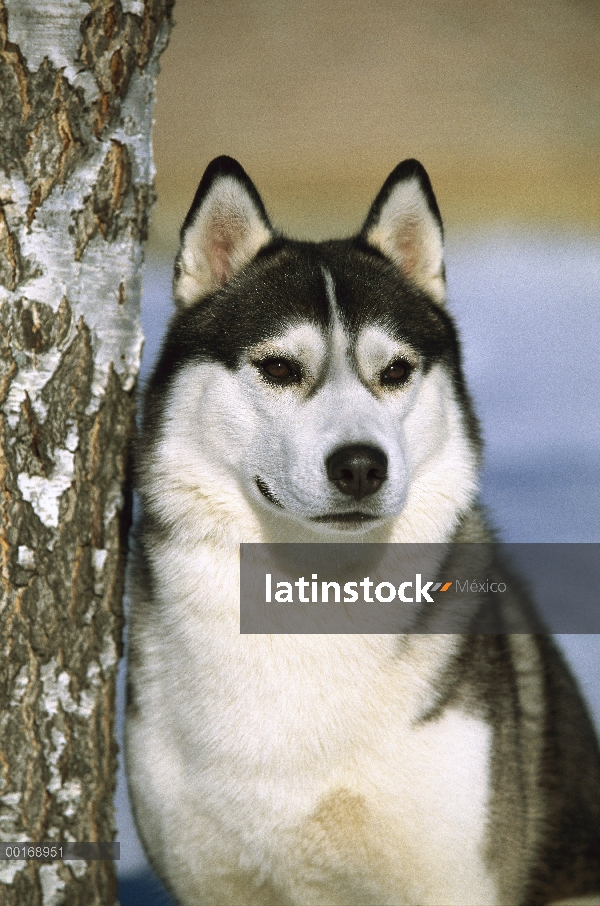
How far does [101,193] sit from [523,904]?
5.39 ft

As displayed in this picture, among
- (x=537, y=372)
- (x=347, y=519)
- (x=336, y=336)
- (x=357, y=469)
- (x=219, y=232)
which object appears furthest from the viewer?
(x=537, y=372)

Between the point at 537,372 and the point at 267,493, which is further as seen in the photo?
the point at 537,372

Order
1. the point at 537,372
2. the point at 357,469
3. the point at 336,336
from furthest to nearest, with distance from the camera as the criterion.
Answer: the point at 537,372
the point at 336,336
the point at 357,469

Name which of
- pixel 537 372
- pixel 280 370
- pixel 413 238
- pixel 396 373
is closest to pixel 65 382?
pixel 280 370

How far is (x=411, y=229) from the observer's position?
6.15 ft

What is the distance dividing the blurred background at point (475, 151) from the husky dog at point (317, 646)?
66cm

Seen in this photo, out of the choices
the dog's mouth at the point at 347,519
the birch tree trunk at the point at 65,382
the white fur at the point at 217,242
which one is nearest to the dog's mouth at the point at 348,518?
the dog's mouth at the point at 347,519

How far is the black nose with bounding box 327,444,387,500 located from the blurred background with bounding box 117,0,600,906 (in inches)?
42.5

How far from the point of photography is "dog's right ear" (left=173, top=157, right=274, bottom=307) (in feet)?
5.58

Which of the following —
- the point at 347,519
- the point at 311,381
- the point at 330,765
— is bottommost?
the point at 330,765

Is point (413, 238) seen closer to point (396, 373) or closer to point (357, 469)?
point (396, 373)

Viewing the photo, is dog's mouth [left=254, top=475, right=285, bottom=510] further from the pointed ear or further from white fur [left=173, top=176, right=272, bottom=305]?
the pointed ear

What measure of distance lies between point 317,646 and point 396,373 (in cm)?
57

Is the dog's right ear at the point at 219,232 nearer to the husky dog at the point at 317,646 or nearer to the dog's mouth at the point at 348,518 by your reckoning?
the husky dog at the point at 317,646
